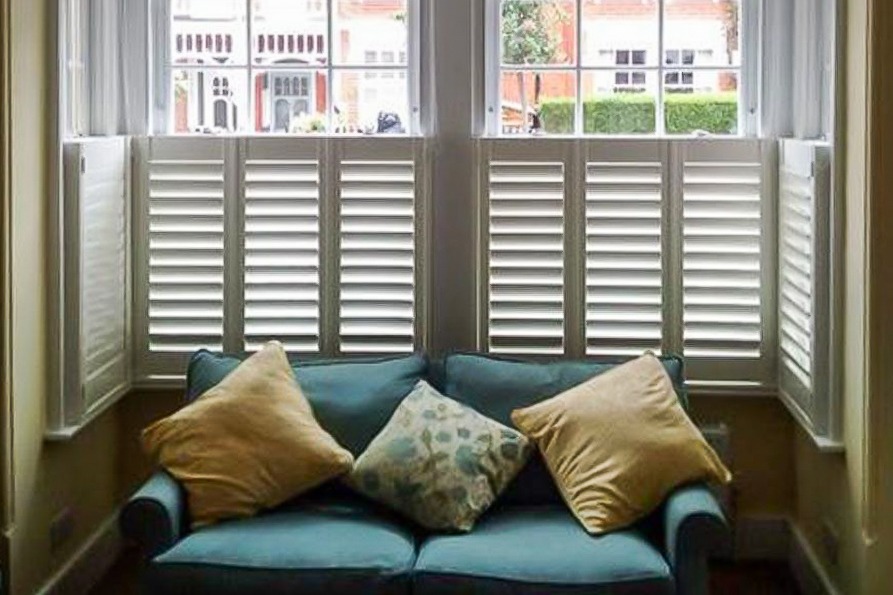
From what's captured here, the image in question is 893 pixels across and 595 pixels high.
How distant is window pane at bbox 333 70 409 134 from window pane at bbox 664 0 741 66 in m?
0.88

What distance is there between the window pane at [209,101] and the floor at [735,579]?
143 centimetres

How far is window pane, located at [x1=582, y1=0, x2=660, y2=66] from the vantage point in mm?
4551

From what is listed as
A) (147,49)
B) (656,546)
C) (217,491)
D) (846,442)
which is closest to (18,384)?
(217,491)

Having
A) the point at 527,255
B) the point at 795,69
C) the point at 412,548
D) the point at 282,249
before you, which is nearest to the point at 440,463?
the point at 412,548

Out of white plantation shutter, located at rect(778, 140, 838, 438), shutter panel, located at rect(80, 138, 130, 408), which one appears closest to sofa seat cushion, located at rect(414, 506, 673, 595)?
white plantation shutter, located at rect(778, 140, 838, 438)

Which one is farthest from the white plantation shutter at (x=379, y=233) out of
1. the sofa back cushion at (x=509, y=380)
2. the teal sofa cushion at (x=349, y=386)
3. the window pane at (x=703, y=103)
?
the window pane at (x=703, y=103)

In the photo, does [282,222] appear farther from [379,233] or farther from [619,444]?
[619,444]

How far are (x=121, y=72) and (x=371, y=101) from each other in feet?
2.64

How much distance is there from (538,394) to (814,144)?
1.03 m

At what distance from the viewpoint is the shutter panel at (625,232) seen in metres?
4.42

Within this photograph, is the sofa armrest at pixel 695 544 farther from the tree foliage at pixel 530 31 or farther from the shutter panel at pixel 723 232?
the tree foliage at pixel 530 31

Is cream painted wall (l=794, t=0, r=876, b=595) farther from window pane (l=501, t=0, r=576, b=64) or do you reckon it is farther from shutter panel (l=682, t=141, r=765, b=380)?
window pane (l=501, t=0, r=576, b=64)

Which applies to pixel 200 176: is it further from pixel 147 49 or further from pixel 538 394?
pixel 538 394

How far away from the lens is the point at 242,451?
3783mm
